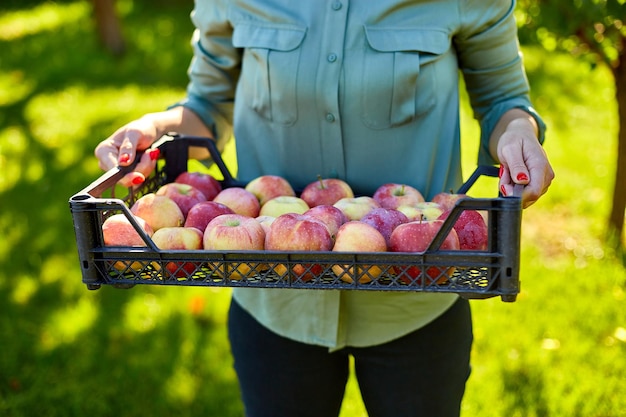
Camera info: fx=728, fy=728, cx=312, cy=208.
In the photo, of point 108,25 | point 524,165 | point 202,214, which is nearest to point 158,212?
point 202,214

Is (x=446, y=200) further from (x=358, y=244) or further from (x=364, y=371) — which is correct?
(x=364, y=371)

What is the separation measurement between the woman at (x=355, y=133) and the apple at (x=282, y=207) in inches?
8.7

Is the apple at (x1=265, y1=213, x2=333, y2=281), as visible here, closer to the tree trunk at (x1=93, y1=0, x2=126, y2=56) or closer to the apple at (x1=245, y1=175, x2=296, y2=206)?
the apple at (x1=245, y1=175, x2=296, y2=206)

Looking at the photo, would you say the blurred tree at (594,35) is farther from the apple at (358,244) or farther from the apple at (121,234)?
the apple at (121,234)

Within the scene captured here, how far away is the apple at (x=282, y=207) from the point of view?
1769 millimetres

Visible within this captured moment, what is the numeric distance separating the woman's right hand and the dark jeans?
52cm

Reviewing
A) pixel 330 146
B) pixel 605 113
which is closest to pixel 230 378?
pixel 330 146

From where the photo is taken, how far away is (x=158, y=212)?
5.60 feet

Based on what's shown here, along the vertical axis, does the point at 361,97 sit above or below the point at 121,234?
above

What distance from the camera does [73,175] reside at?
5.35 m

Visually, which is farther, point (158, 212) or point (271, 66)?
point (271, 66)

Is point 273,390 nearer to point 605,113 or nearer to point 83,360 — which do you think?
point 83,360

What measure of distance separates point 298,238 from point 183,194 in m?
0.45

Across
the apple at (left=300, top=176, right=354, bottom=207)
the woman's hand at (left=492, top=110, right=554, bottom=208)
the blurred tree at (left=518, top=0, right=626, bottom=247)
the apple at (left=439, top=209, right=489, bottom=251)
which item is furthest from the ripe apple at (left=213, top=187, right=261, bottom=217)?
the blurred tree at (left=518, top=0, right=626, bottom=247)
